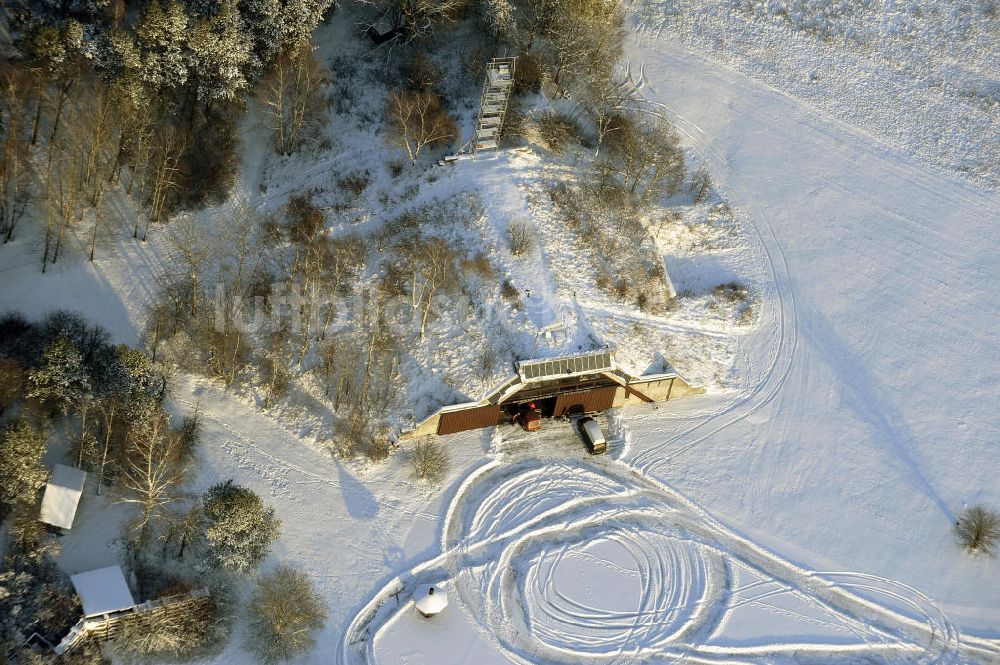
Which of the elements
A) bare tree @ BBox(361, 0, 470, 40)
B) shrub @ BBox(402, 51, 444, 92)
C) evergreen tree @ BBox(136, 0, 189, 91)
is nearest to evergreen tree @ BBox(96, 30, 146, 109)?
evergreen tree @ BBox(136, 0, 189, 91)

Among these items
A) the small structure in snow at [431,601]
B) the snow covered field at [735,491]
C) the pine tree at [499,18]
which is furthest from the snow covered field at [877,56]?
the small structure in snow at [431,601]

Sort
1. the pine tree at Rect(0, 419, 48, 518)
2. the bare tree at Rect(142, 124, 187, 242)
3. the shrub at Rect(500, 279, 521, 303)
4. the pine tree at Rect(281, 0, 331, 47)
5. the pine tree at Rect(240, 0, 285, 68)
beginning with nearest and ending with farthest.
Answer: the pine tree at Rect(0, 419, 48, 518) → the shrub at Rect(500, 279, 521, 303) → the bare tree at Rect(142, 124, 187, 242) → the pine tree at Rect(240, 0, 285, 68) → the pine tree at Rect(281, 0, 331, 47)

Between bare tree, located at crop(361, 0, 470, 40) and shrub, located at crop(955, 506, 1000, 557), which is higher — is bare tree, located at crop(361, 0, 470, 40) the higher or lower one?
the higher one

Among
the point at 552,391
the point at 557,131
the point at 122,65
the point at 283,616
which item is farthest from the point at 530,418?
the point at 122,65

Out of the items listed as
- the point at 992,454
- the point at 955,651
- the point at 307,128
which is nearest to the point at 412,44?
the point at 307,128

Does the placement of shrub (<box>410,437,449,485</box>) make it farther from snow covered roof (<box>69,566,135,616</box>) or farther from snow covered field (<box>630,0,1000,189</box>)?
snow covered field (<box>630,0,1000,189</box>)

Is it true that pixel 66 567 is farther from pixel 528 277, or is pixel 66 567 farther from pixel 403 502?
pixel 528 277
